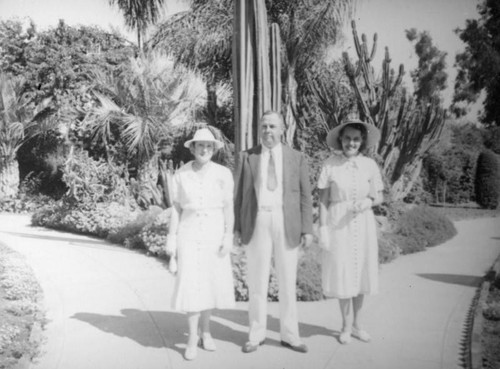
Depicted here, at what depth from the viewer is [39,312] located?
4.88 meters

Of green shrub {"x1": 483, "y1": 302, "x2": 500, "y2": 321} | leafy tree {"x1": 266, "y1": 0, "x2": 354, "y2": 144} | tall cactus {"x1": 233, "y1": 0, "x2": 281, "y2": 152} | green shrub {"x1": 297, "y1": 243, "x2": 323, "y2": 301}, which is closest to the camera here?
green shrub {"x1": 483, "y1": 302, "x2": 500, "y2": 321}

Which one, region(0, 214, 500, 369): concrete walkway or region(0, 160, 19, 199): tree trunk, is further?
region(0, 160, 19, 199): tree trunk

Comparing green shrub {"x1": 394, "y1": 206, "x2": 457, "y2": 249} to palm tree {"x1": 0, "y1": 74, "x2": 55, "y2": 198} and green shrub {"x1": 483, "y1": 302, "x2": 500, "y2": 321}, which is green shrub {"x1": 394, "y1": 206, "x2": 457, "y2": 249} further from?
palm tree {"x1": 0, "y1": 74, "x2": 55, "y2": 198}

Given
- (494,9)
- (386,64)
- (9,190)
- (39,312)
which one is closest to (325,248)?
(494,9)

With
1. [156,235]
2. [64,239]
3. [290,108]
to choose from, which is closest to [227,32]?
[290,108]

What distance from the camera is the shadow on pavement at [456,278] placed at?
241 inches

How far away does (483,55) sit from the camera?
15.1 ft

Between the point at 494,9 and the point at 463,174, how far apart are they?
1463 cm

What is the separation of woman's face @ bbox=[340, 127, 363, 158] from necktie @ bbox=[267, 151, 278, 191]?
66 cm

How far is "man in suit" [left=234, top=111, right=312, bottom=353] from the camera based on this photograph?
3.75 metres

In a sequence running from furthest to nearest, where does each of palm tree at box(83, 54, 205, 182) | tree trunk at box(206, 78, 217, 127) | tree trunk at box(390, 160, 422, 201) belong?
tree trunk at box(206, 78, 217, 127), palm tree at box(83, 54, 205, 182), tree trunk at box(390, 160, 422, 201)

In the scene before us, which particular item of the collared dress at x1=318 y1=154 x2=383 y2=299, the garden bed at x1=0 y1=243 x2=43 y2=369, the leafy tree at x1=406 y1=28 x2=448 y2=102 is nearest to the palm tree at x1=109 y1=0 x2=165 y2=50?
the garden bed at x1=0 y1=243 x2=43 y2=369

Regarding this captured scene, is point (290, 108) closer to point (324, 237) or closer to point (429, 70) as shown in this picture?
point (429, 70)

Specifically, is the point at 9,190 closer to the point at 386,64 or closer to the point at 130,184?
the point at 130,184
